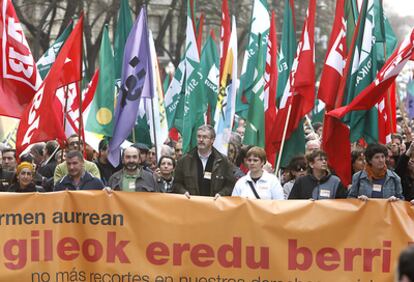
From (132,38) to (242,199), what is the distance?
4.36 metres

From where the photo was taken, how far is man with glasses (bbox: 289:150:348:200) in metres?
10.9

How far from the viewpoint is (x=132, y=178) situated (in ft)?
37.7

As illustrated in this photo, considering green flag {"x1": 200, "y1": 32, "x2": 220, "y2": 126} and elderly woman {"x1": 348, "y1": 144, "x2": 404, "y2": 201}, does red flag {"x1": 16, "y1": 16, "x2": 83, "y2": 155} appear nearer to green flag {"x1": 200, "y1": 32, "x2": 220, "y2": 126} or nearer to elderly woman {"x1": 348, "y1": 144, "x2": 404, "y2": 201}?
elderly woman {"x1": 348, "y1": 144, "x2": 404, "y2": 201}

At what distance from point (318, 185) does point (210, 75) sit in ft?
22.1

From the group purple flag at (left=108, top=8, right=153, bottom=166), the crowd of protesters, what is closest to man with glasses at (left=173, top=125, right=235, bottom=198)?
the crowd of protesters

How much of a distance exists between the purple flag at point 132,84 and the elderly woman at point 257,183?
211 cm

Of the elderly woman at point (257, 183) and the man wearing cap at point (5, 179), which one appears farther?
the man wearing cap at point (5, 179)

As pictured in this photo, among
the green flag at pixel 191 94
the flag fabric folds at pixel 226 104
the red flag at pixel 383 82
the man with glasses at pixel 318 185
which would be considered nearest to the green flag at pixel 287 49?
the flag fabric folds at pixel 226 104

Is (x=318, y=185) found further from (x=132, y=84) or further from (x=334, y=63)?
(x=132, y=84)

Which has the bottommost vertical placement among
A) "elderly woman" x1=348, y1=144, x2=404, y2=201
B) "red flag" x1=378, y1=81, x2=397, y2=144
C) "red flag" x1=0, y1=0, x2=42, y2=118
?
"elderly woman" x1=348, y1=144, x2=404, y2=201

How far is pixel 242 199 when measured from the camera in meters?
9.78

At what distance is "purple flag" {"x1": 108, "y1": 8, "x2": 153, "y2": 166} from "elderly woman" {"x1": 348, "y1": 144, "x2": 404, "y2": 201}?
9.88 feet

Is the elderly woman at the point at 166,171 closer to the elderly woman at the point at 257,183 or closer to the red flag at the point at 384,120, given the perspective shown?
the elderly woman at the point at 257,183

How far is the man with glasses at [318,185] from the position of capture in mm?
10852
